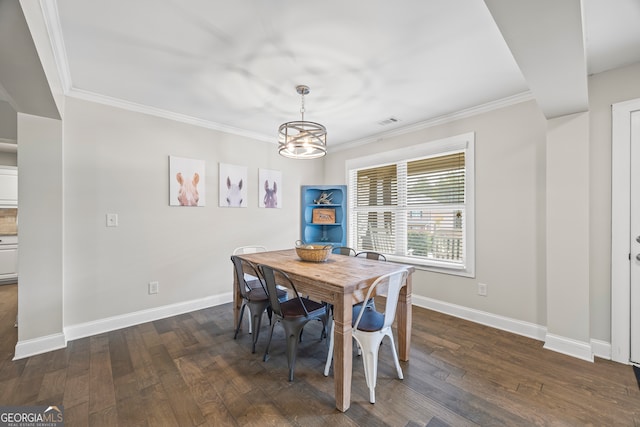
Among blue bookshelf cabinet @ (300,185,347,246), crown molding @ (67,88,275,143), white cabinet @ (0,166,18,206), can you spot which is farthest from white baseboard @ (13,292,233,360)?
white cabinet @ (0,166,18,206)

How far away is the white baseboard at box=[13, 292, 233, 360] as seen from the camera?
234cm

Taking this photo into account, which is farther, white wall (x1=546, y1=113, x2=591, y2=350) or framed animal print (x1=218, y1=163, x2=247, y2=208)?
framed animal print (x1=218, y1=163, x2=247, y2=208)

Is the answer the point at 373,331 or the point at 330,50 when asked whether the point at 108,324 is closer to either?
the point at 373,331

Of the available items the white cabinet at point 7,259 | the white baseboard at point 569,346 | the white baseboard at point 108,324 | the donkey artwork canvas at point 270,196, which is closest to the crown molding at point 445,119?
the donkey artwork canvas at point 270,196

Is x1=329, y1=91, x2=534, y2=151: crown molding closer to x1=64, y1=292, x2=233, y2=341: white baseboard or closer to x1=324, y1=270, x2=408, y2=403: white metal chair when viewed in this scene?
x1=324, y1=270, x2=408, y2=403: white metal chair

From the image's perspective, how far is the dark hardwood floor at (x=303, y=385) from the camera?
1.62 metres

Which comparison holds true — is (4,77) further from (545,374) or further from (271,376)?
(545,374)

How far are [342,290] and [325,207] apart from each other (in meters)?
3.10

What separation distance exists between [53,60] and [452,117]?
151 inches

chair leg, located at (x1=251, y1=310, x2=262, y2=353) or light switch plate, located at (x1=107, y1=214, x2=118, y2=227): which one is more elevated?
light switch plate, located at (x1=107, y1=214, x2=118, y2=227)

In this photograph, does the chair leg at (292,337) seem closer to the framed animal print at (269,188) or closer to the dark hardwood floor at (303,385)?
the dark hardwood floor at (303,385)

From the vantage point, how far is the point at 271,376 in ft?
6.63

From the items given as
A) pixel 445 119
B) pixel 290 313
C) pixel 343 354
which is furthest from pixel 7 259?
pixel 445 119

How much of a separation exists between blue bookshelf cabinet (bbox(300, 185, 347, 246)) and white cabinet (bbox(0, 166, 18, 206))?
5091 mm
